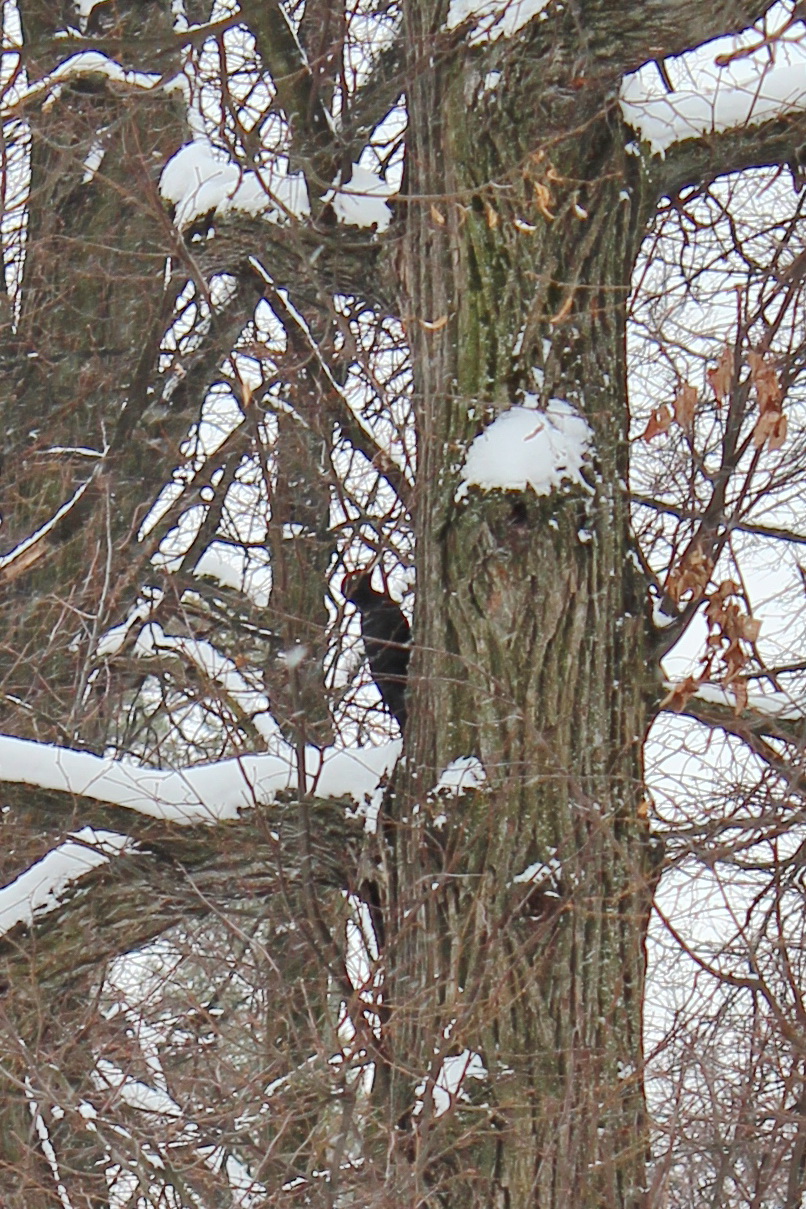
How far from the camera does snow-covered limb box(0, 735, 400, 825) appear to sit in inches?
155

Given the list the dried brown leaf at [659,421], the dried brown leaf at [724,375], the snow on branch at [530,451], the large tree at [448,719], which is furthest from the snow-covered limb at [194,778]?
the dried brown leaf at [724,375]

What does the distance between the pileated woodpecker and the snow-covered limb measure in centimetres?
21

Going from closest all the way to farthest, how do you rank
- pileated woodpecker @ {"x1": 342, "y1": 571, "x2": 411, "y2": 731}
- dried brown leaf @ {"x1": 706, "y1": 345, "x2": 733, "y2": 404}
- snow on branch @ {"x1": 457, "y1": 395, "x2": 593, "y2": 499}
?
dried brown leaf @ {"x1": 706, "y1": 345, "x2": 733, "y2": 404}, snow on branch @ {"x1": 457, "y1": 395, "x2": 593, "y2": 499}, pileated woodpecker @ {"x1": 342, "y1": 571, "x2": 411, "y2": 731}

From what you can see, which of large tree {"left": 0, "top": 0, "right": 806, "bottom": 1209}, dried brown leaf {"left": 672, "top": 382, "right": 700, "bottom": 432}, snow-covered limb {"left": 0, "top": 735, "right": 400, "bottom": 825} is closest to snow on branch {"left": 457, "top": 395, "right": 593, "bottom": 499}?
large tree {"left": 0, "top": 0, "right": 806, "bottom": 1209}

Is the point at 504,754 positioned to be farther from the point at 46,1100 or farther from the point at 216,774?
the point at 46,1100

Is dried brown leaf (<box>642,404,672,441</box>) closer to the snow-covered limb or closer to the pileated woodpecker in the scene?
the pileated woodpecker

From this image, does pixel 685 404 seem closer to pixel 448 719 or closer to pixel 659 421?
pixel 659 421

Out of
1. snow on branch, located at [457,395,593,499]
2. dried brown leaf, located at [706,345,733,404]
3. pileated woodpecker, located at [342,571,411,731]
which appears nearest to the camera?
dried brown leaf, located at [706,345,733,404]

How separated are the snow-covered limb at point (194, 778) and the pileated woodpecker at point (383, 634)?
0.21 metres

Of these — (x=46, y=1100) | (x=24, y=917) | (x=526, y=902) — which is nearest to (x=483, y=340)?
(x=526, y=902)

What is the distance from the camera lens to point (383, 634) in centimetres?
445

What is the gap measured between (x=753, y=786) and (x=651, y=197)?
68.9 inches

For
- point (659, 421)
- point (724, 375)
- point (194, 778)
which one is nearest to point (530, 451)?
point (659, 421)

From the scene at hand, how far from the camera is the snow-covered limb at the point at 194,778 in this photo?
393 cm
